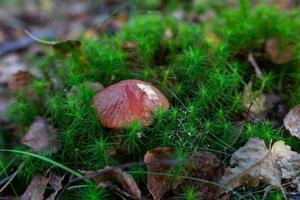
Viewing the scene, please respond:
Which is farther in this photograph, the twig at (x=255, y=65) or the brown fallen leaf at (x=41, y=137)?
the twig at (x=255, y=65)

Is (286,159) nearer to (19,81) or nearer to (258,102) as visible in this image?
(258,102)

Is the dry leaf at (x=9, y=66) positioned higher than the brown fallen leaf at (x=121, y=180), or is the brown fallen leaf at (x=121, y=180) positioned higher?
the dry leaf at (x=9, y=66)

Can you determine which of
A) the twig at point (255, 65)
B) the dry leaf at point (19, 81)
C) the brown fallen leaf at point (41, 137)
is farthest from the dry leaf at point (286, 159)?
the dry leaf at point (19, 81)

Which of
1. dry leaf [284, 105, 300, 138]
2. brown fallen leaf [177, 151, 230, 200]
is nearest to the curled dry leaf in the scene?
dry leaf [284, 105, 300, 138]

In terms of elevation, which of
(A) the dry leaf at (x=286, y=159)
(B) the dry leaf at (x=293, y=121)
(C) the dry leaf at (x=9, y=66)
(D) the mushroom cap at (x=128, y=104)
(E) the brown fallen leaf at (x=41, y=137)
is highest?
(D) the mushroom cap at (x=128, y=104)

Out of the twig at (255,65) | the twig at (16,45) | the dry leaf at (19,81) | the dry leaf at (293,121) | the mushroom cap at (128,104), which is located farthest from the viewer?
the twig at (16,45)

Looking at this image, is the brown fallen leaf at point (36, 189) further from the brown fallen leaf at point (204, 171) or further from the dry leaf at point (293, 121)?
the dry leaf at point (293, 121)
